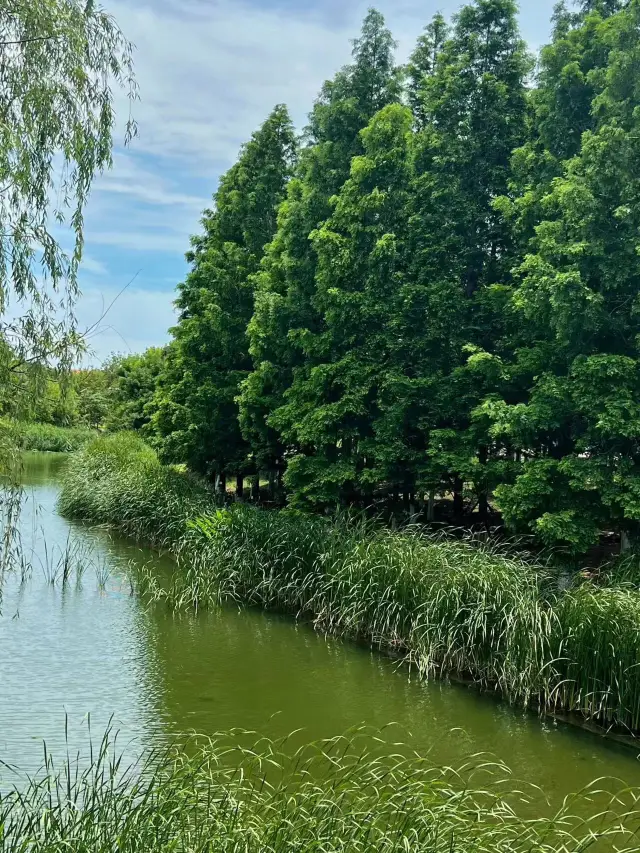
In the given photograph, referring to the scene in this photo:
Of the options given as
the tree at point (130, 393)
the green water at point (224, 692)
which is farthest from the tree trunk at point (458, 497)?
the tree at point (130, 393)

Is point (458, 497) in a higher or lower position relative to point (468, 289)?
lower

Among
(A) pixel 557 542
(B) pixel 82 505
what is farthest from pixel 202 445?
(A) pixel 557 542

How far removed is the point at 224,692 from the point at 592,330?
6.18 metres

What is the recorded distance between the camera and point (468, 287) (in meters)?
13.6

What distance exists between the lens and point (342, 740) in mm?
7152

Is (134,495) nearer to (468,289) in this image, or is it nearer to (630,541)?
(468,289)

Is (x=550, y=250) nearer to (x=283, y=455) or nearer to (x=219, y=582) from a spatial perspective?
(x=219, y=582)

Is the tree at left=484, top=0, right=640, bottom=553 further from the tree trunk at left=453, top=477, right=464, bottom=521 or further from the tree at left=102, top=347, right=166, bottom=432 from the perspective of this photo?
the tree at left=102, top=347, right=166, bottom=432

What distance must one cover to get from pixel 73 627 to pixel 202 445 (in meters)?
7.90

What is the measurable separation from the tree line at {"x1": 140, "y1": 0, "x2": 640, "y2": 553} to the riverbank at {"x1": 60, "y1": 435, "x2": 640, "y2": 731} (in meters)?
1.26

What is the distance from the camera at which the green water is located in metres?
7.13

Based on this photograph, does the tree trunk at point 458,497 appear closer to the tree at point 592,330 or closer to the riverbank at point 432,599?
the riverbank at point 432,599

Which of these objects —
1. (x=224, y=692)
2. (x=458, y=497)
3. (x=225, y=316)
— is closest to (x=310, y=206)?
(x=225, y=316)

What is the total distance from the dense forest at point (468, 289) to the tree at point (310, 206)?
40mm
